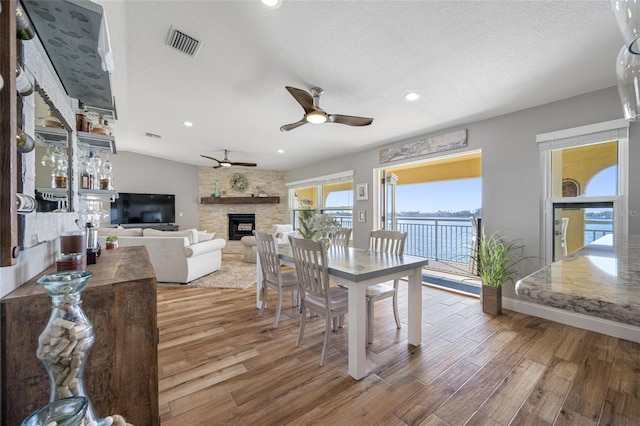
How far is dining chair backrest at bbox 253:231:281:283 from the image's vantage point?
8.41ft

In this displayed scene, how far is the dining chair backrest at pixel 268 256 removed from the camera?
2564 millimetres

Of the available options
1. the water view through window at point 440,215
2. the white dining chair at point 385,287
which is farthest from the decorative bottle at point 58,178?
the water view through window at point 440,215

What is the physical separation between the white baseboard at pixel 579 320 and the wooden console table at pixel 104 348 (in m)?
2.86

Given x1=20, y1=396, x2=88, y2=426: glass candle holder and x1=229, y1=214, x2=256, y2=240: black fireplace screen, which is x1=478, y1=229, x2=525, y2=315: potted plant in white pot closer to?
x1=20, y1=396, x2=88, y2=426: glass candle holder

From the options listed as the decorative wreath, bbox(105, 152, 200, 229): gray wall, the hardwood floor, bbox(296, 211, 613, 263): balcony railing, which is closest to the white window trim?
the hardwood floor

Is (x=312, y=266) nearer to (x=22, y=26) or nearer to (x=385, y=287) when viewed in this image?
(x=385, y=287)

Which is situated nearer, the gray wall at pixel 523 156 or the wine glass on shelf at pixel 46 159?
the wine glass on shelf at pixel 46 159

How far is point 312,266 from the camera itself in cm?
206

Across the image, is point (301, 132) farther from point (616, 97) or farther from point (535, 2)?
point (616, 97)

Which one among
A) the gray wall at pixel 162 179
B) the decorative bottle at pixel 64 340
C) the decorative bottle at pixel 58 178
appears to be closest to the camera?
the decorative bottle at pixel 64 340

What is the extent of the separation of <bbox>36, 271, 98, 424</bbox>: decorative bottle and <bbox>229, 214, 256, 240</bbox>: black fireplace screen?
23.3 ft

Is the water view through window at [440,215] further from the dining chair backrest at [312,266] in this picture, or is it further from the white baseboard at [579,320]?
the dining chair backrest at [312,266]

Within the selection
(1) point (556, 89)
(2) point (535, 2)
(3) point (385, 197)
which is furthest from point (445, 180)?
(2) point (535, 2)

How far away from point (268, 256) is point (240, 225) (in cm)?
533
